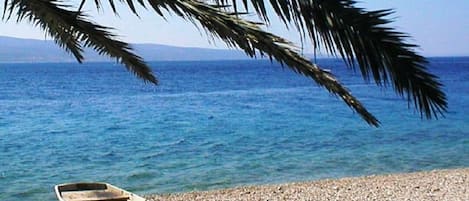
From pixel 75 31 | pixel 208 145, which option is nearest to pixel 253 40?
pixel 75 31

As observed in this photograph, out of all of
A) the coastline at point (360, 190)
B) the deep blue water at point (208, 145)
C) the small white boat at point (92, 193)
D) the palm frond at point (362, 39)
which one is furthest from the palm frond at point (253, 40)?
the coastline at point (360, 190)

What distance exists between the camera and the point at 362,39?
180 cm

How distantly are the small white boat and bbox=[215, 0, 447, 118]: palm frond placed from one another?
19.5 feet

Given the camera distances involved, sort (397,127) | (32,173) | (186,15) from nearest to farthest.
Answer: (186,15), (32,173), (397,127)

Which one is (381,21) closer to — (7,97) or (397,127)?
(397,127)

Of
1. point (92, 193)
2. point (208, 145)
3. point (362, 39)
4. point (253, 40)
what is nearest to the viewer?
point (362, 39)

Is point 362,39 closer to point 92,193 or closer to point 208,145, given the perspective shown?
point 92,193

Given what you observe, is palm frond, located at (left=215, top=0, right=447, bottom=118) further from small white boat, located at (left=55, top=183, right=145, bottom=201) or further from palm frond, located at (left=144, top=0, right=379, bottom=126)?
small white boat, located at (left=55, top=183, right=145, bottom=201)

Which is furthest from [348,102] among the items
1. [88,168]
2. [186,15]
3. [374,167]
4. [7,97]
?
[7,97]

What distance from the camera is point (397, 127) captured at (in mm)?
26297

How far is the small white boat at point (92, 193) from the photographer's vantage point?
7817 millimetres

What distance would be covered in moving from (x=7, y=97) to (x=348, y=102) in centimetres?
4708

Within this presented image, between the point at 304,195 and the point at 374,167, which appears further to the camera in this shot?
the point at 374,167

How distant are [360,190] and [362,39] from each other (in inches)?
389
